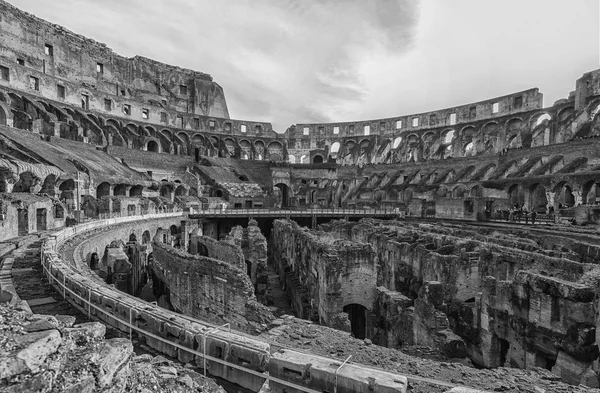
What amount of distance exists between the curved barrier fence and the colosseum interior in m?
0.03

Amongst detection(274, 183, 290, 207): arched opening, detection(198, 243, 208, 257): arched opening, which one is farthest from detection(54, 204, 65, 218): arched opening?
detection(274, 183, 290, 207): arched opening

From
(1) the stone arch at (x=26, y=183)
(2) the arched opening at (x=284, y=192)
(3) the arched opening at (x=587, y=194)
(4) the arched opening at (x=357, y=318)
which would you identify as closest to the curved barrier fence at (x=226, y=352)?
(4) the arched opening at (x=357, y=318)

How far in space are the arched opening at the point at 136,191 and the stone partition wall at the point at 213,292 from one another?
2753 cm

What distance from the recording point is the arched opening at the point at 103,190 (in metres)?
31.8

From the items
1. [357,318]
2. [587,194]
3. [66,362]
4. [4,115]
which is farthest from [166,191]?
[587,194]

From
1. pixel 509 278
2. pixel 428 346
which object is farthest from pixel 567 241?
pixel 428 346

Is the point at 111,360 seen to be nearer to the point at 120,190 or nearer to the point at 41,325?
the point at 41,325

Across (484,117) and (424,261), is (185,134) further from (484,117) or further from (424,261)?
(424,261)

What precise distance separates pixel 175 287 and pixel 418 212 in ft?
107

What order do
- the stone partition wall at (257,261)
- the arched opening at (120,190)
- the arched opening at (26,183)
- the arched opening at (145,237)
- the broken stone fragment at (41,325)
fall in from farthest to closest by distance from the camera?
the arched opening at (120,190), the arched opening at (145,237), the arched opening at (26,183), the stone partition wall at (257,261), the broken stone fragment at (41,325)

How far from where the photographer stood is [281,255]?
2216 centimetres

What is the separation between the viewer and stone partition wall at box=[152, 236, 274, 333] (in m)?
8.29

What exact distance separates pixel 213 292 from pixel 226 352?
474cm

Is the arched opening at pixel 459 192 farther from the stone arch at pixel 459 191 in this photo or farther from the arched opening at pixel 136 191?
the arched opening at pixel 136 191
